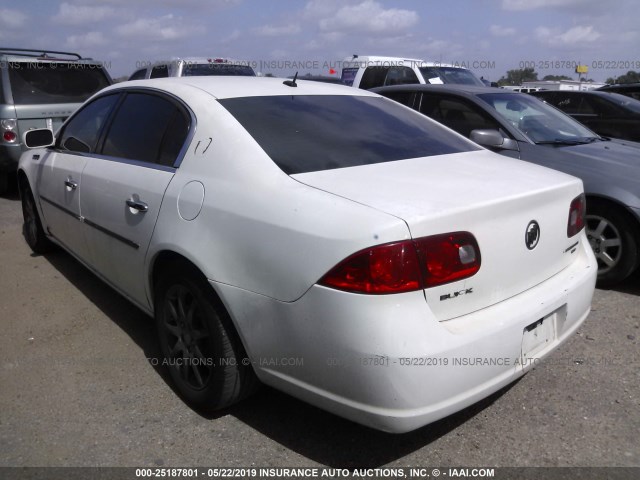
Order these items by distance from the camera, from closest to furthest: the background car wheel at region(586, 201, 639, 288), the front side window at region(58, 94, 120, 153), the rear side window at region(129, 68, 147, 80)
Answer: the front side window at region(58, 94, 120, 153), the background car wheel at region(586, 201, 639, 288), the rear side window at region(129, 68, 147, 80)

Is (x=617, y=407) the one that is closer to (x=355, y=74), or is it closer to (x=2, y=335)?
(x=2, y=335)

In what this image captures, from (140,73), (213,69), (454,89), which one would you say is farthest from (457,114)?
(140,73)

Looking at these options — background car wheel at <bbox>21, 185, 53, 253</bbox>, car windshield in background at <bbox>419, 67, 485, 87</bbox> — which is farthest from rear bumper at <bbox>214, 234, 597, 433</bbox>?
car windshield in background at <bbox>419, 67, 485, 87</bbox>

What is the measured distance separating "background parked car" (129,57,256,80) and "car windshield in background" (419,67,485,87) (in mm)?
3446

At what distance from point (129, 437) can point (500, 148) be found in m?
3.73

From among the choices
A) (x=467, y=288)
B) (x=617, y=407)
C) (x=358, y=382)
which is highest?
(x=467, y=288)

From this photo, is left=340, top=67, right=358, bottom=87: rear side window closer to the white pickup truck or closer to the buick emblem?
the white pickup truck

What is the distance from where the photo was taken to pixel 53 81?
26.2 feet

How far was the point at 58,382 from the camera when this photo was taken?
3.16 metres

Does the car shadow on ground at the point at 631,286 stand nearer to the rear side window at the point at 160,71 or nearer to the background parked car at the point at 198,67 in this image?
the background parked car at the point at 198,67

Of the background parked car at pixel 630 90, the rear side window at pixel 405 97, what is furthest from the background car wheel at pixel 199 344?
the background parked car at pixel 630 90

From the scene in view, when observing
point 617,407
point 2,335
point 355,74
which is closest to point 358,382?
point 617,407

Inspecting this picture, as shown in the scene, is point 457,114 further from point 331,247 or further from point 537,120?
point 331,247

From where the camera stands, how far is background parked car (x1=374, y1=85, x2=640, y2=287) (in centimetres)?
431
